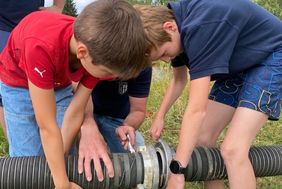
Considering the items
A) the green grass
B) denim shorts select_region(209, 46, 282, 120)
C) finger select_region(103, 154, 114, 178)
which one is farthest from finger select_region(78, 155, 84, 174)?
the green grass

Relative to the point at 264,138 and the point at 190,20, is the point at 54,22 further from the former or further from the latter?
the point at 264,138

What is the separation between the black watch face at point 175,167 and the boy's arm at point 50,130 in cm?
52

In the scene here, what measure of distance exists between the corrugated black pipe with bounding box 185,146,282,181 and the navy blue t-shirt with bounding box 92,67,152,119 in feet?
2.10

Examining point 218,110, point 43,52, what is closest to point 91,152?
point 43,52

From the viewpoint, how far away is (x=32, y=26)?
6.93 feet

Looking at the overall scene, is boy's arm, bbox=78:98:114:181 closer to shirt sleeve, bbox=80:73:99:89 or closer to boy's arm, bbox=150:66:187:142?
shirt sleeve, bbox=80:73:99:89

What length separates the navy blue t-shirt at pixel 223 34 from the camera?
219 cm

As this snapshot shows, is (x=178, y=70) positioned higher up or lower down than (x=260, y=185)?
higher up

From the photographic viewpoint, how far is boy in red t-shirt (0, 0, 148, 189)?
6.07 ft

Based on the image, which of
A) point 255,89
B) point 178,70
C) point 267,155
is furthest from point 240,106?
point 178,70

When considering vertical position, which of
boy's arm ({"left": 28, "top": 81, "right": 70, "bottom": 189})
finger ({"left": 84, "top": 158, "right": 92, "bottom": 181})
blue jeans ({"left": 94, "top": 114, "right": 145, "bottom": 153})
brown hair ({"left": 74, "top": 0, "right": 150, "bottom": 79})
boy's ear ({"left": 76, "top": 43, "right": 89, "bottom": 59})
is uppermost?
brown hair ({"left": 74, "top": 0, "right": 150, "bottom": 79})

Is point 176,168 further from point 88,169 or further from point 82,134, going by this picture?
point 82,134

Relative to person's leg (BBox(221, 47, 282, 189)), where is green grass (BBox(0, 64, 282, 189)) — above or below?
below

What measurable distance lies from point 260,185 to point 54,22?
200 cm
